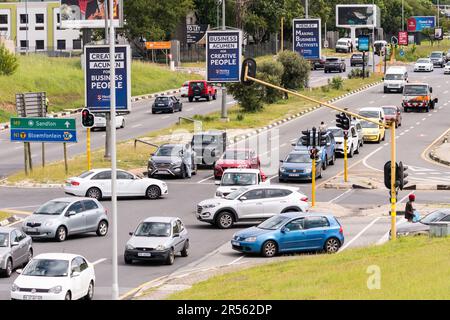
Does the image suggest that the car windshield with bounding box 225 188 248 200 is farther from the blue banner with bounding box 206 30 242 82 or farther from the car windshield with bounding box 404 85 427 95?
the car windshield with bounding box 404 85 427 95

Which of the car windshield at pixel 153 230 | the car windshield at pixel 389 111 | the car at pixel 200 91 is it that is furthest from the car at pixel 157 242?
the car at pixel 200 91

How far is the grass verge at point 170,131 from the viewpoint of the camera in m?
A: 51.9

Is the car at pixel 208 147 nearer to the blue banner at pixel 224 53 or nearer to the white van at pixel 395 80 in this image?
the blue banner at pixel 224 53

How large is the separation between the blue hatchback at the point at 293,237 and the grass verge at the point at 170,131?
18.1 m

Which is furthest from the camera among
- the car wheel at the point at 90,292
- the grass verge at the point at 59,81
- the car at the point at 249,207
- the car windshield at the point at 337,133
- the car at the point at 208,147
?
the grass verge at the point at 59,81

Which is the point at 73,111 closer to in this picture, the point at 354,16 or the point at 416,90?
the point at 416,90

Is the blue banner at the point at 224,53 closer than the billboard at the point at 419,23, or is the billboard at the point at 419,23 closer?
the blue banner at the point at 224,53

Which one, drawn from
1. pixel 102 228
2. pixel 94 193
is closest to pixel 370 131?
pixel 94 193

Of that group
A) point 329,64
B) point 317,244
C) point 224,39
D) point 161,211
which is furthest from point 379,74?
point 317,244

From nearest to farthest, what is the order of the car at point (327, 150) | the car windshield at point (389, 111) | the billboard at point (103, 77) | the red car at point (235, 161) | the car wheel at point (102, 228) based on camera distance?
the car wheel at point (102, 228), the red car at point (235, 161), the billboard at point (103, 77), the car at point (327, 150), the car windshield at point (389, 111)

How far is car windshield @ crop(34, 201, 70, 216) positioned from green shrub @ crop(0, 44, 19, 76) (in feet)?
172

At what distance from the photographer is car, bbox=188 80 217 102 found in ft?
292

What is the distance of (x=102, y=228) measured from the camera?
3794 centimetres

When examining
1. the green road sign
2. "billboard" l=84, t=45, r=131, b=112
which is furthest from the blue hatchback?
the green road sign
